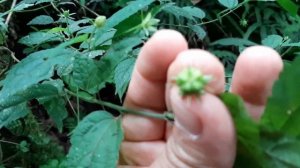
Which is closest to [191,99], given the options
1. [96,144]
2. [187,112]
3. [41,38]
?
[187,112]

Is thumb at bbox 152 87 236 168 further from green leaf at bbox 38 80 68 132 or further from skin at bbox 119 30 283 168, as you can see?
green leaf at bbox 38 80 68 132

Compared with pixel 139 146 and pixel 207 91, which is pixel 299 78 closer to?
pixel 207 91

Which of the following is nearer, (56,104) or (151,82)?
(151,82)

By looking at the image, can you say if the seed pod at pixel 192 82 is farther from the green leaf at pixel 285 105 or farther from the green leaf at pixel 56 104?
the green leaf at pixel 56 104

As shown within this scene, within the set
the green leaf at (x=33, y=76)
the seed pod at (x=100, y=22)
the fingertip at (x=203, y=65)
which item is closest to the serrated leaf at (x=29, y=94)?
the green leaf at (x=33, y=76)

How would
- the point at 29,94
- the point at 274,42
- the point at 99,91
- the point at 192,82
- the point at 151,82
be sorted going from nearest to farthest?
the point at 192,82, the point at 151,82, the point at 29,94, the point at 99,91, the point at 274,42

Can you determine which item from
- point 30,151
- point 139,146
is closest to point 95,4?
point 30,151

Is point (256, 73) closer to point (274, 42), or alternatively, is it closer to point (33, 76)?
point (33, 76)
